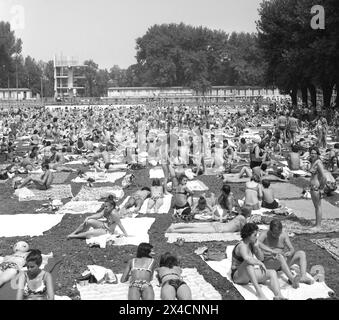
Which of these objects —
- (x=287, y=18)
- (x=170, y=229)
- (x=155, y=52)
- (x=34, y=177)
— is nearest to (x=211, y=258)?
(x=170, y=229)

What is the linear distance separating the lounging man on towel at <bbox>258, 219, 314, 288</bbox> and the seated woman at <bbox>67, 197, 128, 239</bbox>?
2.71 metres

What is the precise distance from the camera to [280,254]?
650 centimetres

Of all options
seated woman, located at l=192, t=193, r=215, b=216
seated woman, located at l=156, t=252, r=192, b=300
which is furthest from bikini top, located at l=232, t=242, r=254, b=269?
seated woman, located at l=192, t=193, r=215, b=216

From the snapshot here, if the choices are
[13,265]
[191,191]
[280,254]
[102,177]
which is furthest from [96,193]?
[280,254]

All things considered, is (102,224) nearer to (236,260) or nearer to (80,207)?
(80,207)

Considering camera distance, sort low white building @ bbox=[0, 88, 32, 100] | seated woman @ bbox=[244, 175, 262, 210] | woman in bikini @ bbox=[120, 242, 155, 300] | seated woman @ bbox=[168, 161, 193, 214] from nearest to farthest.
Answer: woman in bikini @ bbox=[120, 242, 155, 300], seated woman @ bbox=[244, 175, 262, 210], seated woman @ bbox=[168, 161, 193, 214], low white building @ bbox=[0, 88, 32, 100]

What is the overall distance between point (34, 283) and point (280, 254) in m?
2.90

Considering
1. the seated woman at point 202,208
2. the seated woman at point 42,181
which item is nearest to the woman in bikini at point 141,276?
the seated woman at point 202,208

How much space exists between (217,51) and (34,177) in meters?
94.2

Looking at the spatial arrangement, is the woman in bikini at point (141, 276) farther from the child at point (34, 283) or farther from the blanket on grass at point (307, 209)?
the blanket on grass at point (307, 209)

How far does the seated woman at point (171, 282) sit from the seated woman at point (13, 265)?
1.56 m

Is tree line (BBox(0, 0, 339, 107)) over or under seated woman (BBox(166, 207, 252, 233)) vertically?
over

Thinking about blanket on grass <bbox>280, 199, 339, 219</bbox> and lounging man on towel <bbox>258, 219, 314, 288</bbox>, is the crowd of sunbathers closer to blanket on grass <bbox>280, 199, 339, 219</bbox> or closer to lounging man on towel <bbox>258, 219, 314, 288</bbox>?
lounging man on towel <bbox>258, 219, 314, 288</bbox>

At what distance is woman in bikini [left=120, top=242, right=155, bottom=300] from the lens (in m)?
5.58
